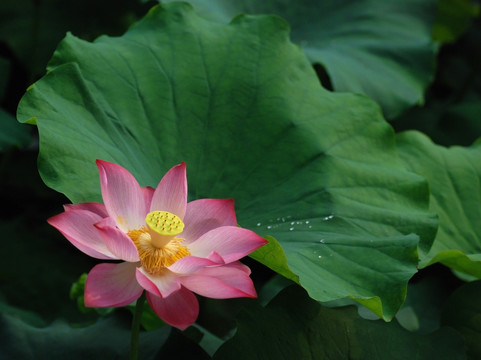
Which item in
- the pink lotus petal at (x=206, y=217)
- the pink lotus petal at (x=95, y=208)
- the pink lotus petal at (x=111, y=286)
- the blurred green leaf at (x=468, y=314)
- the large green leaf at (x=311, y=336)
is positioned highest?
the pink lotus petal at (x=95, y=208)

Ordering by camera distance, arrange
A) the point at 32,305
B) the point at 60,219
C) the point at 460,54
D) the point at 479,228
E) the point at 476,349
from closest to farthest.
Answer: the point at 60,219
the point at 476,349
the point at 479,228
the point at 32,305
the point at 460,54

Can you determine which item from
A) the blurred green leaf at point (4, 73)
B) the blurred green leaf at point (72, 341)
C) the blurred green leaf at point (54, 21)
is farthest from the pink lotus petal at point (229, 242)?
the blurred green leaf at point (54, 21)

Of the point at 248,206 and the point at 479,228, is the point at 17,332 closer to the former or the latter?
the point at 248,206

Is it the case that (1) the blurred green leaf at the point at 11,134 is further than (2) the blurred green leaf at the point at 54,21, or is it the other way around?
(2) the blurred green leaf at the point at 54,21

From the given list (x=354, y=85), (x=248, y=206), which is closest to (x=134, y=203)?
(x=248, y=206)

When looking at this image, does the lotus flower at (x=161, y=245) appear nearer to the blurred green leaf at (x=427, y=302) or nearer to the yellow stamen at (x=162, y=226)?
the yellow stamen at (x=162, y=226)

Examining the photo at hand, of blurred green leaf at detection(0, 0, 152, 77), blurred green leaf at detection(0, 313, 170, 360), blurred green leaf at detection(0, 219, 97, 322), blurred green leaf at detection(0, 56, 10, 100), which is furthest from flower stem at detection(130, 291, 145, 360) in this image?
blurred green leaf at detection(0, 0, 152, 77)

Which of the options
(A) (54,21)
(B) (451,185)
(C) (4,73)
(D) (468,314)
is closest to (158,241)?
(D) (468,314)
